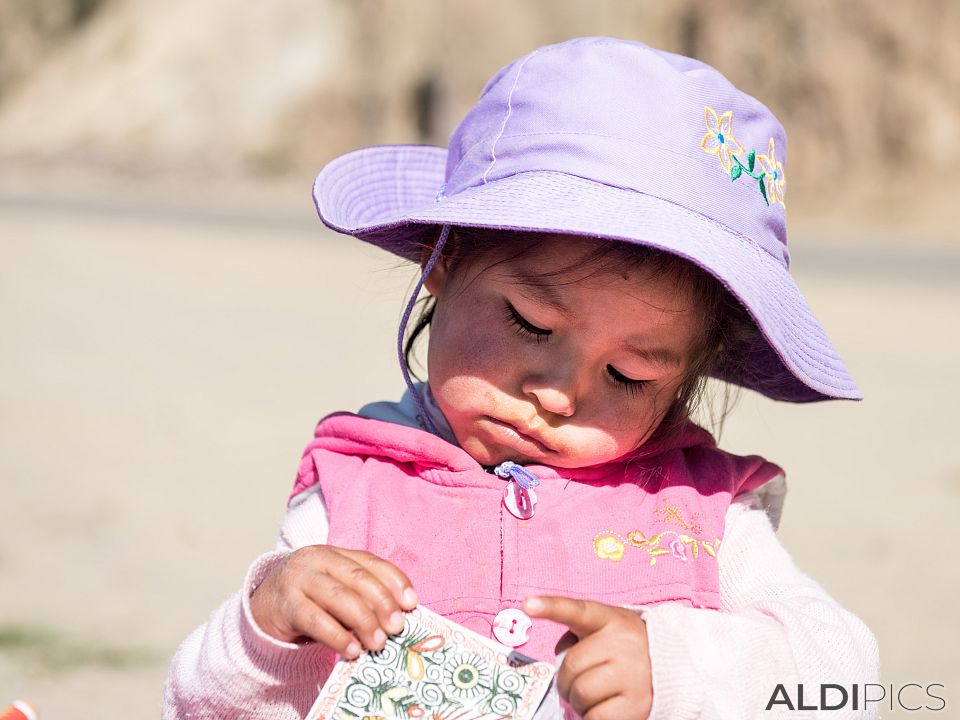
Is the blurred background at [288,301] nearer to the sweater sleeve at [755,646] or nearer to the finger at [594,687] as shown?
the sweater sleeve at [755,646]

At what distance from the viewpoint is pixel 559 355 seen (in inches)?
66.6

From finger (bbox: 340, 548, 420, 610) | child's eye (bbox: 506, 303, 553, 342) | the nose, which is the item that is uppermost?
child's eye (bbox: 506, 303, 553, 342)

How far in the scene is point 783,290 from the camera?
181 centimetres

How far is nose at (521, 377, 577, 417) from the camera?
1686mm

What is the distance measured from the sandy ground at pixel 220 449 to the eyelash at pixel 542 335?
0.54m

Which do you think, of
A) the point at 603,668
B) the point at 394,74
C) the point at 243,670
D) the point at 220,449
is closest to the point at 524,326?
the point at 603,668

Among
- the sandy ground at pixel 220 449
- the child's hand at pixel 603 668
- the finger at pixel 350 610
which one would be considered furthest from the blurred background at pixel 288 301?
the child's hand at pixel 603 668

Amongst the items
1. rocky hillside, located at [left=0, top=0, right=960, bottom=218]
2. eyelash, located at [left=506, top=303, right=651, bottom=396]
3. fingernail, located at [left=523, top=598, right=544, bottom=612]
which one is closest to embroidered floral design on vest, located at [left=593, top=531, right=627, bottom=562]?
eyelash, located at [left=506, top=303, right=651, bottom=396]

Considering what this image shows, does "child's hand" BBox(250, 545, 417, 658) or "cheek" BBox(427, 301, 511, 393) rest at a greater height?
"cheek" BBox(427, 301, 511, 393)

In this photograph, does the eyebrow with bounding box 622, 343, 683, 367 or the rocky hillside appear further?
the rocky hillside

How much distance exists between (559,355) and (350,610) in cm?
47

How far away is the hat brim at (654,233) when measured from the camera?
1638 millimetres

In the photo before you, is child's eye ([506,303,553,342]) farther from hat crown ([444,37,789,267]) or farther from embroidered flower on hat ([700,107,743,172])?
embroidered flower on hat ([700,107,743,172])

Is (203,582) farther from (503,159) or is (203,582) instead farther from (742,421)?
(742,421)
